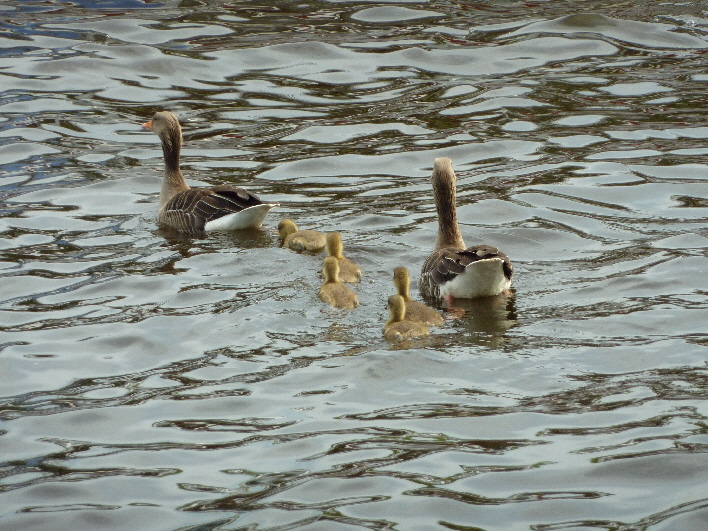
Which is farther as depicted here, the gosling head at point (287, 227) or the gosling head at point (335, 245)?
the gosling head at point (287, 227)

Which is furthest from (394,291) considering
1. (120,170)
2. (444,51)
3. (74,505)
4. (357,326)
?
(444,51)

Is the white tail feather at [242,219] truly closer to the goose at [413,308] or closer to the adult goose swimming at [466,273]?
the adult goose swimming at [466,273]

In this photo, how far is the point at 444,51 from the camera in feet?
Answer: 68.9

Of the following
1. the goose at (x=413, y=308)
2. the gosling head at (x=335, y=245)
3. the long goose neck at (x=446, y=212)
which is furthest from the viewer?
the long goose neck at (x=446, y=212)

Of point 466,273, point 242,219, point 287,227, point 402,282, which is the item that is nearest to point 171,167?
point 242,219

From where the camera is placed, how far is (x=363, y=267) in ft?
38.2

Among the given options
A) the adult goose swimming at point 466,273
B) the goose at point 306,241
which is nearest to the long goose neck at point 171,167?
the goose at point 306,241

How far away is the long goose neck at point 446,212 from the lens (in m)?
11.4

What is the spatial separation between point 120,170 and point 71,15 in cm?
843

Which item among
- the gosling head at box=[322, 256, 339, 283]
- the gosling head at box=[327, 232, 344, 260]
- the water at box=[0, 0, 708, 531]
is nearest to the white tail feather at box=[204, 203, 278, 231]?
the water at box=[0, 0, 708, 531]

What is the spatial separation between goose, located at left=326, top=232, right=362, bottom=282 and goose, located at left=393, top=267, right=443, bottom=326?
2.46ft

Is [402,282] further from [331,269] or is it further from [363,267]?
[363,267]

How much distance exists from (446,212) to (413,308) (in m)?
2.04

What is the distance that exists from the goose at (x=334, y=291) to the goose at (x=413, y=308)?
1.42ft
